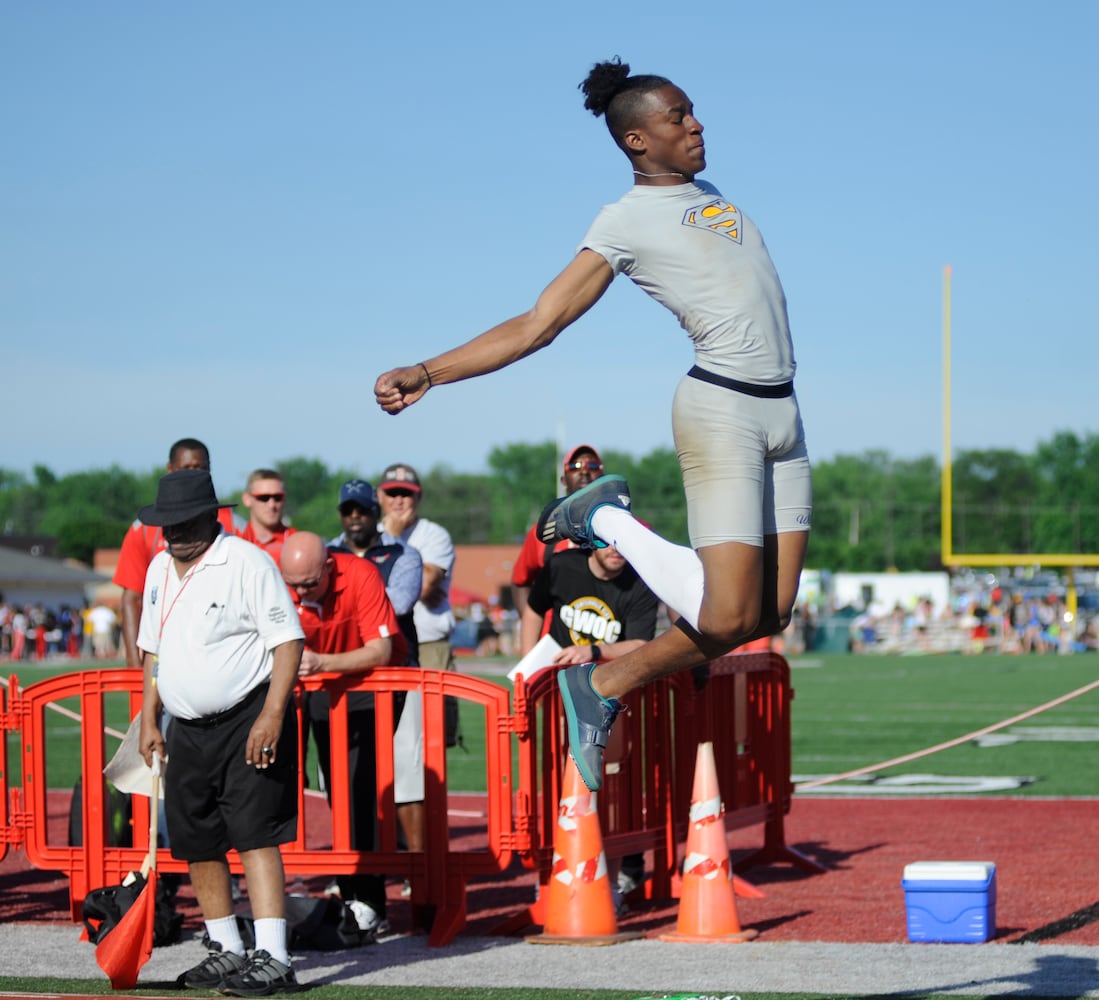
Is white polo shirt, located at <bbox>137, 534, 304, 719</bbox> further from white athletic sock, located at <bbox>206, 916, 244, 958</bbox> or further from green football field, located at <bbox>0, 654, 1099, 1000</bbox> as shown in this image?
green football field, located at <bbox>0, 654, 1099, 1000</bbox>

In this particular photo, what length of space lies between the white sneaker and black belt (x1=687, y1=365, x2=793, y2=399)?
3.72m

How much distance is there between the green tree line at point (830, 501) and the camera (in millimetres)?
107688

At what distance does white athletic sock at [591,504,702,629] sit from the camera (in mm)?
5180

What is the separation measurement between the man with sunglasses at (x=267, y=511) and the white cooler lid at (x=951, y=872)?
12.7ft

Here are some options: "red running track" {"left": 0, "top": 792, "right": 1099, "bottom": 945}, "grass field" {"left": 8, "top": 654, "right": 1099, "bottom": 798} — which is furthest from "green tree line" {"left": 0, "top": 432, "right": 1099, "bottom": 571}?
"red running track" {"left": 0, "top": 792, "right": 1099, "bottom": 945}

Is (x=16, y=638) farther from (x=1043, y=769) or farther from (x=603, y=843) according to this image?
(x=603, y=843)

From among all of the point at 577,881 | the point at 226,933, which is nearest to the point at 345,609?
the point at 577,881

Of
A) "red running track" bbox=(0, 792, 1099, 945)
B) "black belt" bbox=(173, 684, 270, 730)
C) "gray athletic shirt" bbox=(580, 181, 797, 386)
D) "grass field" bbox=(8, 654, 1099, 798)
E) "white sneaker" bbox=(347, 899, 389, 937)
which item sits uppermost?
"gray athletic shirt" bbox=(580, 181, 797, 386)

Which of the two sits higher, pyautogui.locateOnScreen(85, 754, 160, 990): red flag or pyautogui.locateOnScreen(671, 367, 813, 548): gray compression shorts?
pyautogui.locateOnScreen(671, 367, 813, 548): gray compression shorts

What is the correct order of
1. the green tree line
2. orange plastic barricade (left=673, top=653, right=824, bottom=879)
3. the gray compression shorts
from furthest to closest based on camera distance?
the green tree line
orange plastic barricade (left=673, top=653, right=824, bottom=879)
the gray compression shorts

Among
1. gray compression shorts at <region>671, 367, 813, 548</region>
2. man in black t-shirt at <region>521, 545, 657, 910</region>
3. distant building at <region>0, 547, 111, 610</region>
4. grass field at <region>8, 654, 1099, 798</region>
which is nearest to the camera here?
gray compression shorts at <region>671, 367, 813, 548</region>

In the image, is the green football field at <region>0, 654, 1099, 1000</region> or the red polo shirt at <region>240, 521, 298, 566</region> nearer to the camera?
the green football field at <region>0, 654, 1099, 1000</region>

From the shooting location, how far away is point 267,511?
9.34 metres

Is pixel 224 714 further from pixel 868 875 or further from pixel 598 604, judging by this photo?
pixel 868 875
